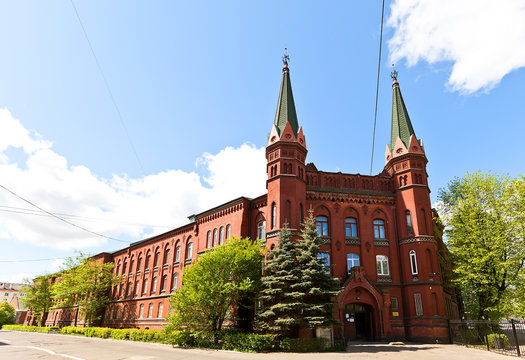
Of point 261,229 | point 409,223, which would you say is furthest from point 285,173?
point 409,223

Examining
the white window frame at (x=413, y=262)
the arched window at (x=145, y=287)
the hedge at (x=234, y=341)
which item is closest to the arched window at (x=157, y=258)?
the arched window at (x=145, y=287)

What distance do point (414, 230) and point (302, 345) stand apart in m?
14.6

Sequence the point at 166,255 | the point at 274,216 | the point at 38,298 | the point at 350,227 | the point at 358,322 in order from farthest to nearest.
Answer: the point at 38,298 → the point at 166,255 → the point at 350,227 → the point at 274,216 → the point at 358,322

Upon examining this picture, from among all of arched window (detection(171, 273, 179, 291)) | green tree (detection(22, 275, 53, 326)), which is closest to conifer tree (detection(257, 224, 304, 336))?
arched window (detection(171, 273, 179, 291))

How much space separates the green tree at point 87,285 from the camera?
1866 inches

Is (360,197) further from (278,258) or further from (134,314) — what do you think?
(134,314)

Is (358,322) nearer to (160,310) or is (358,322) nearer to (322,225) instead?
(322,225)

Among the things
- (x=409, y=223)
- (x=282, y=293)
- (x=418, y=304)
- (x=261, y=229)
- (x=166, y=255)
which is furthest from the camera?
(x=166, y=255)

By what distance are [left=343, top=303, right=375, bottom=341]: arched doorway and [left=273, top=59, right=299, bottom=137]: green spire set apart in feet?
53.0

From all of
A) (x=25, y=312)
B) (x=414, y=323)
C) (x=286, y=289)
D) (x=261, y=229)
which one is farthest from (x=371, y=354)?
(x=25, y=312)

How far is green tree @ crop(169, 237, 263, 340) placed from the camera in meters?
23.0

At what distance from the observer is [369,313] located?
26922 mm

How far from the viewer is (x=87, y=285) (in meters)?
47.6

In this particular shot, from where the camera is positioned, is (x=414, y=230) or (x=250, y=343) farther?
(x=414, y=230)
